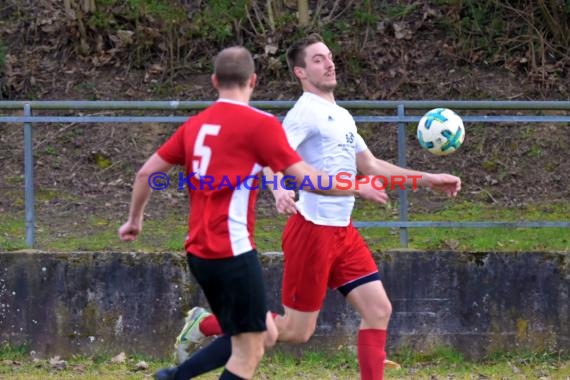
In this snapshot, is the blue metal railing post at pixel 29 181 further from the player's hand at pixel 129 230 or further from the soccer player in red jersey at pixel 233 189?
the soccer player in red jersey at pixel 233 189

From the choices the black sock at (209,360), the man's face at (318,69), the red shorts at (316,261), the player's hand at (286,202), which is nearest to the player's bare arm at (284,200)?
the player's hand at (286,202)

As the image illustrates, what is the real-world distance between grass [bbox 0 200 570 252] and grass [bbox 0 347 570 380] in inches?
31.2

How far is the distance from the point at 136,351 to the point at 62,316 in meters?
0.60

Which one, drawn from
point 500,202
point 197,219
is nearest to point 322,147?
point 197,219

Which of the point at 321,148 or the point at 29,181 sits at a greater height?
the point at 321,148

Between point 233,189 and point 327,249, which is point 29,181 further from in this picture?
point 233,189

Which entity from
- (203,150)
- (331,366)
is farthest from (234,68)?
(331,366)

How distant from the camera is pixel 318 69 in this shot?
6414mm

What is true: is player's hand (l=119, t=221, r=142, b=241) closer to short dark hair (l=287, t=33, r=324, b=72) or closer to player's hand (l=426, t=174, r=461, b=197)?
short dark hair (l=287, t=33, r=324, b=72)

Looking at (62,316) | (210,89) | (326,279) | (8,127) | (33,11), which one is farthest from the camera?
(33,11)

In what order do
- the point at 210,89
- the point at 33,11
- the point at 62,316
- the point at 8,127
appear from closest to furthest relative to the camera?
the point at 62,316, the point at 8,127, the point at 210,89, the point at 33,11

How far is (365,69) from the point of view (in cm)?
1157

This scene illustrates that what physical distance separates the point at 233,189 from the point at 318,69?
162 centimetres

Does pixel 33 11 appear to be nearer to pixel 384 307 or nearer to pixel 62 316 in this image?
pixel 62 316
